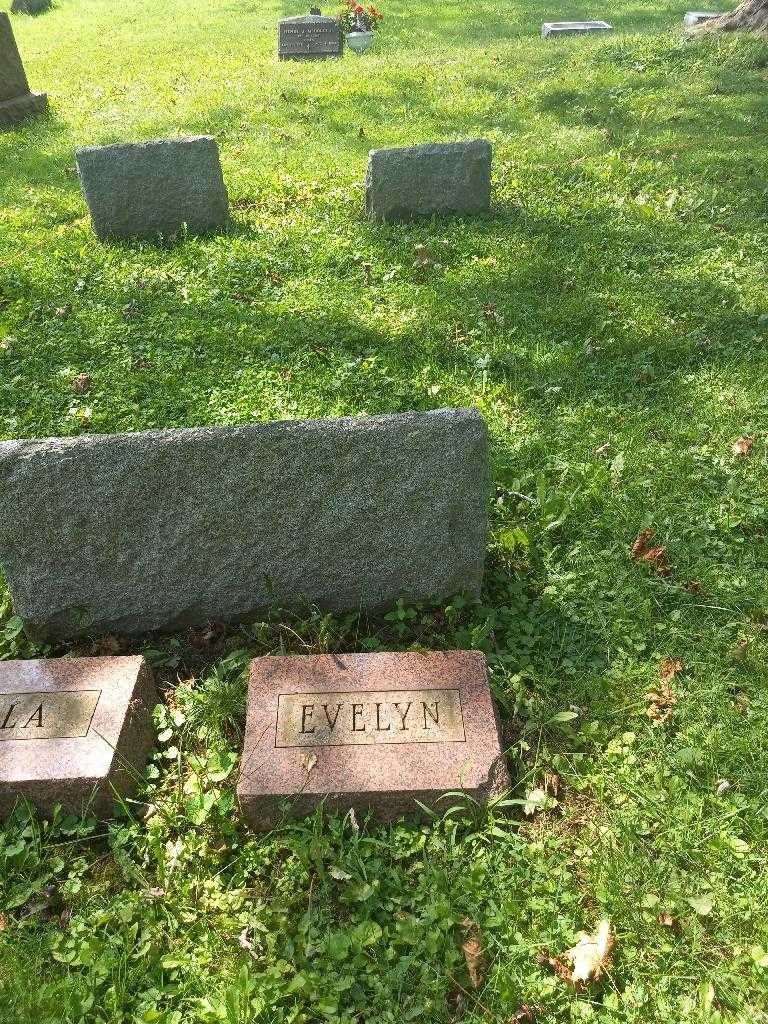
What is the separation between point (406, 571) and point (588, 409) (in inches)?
69.8

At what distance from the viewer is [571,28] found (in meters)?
12.7

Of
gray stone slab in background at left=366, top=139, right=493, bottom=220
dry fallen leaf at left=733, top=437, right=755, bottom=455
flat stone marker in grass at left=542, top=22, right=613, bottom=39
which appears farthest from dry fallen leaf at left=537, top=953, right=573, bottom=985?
flat stone marker in grass at left=542, top=22, right=613, bottom=39

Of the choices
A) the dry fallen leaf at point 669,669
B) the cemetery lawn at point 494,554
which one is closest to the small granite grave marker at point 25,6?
the cemetery lawn at point 494,554

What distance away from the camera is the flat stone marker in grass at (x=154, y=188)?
5.80m

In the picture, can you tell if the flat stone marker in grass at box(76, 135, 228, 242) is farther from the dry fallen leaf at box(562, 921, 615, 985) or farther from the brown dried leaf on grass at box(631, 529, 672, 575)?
the dry fallen leaf at box(562, 921, 615, 985)

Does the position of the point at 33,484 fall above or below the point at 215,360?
above

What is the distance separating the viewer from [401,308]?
205 inches

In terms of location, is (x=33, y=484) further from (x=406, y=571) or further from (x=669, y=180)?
(x=669, y=180)

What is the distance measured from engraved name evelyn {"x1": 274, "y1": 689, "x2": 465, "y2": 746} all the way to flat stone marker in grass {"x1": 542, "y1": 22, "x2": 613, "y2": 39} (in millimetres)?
13695

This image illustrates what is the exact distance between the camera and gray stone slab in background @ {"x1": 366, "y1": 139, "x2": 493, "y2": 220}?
593 cm

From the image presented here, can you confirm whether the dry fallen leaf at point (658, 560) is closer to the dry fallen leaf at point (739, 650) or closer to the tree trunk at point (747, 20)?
the dry fallen leaf at point (739, 650)

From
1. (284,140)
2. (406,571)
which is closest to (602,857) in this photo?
(406,571)

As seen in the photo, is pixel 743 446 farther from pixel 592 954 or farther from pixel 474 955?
pixel 474 955

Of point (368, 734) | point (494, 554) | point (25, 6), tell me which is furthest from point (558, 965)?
point (25, 6)
